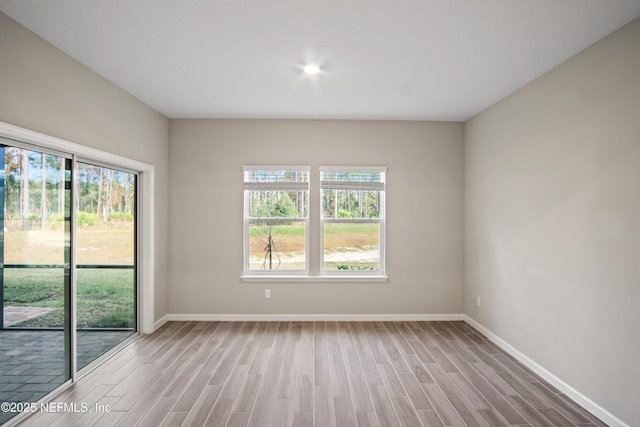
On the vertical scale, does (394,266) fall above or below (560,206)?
below

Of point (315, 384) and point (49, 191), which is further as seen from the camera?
point (315, 384)

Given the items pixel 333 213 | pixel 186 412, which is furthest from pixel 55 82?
pixel 333 213

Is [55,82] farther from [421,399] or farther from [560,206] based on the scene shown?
[560,206]

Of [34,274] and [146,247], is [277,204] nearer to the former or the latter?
[146,247]

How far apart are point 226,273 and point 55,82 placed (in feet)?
9.39

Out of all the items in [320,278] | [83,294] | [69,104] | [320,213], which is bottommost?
[320,278]

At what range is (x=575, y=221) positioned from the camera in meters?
2.77

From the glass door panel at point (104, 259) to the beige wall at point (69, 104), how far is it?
320 millimetres

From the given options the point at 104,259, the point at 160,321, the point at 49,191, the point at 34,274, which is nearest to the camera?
the point at 34,274

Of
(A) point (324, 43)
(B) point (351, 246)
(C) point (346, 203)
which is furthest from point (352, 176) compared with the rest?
(A) point (324, 43)

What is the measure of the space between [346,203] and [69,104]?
325cm

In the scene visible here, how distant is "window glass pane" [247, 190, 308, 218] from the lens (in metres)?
4.73

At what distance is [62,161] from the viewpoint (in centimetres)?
284

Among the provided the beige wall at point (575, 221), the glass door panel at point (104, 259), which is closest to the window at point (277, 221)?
the glass door panel at point (104, 259)
